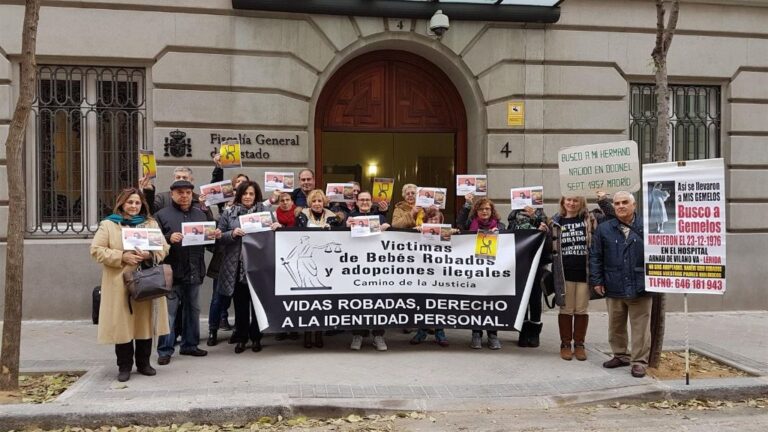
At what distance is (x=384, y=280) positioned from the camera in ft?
24.9

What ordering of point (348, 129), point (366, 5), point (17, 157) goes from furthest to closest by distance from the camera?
point (348, 129) < point (366, 5) < point (17, 157)

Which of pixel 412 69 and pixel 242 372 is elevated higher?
pixel 412 69

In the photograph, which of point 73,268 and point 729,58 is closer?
point 73,268

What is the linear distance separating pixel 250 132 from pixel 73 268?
330cm

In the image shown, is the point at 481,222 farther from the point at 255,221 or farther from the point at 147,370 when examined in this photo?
the point at 147,370

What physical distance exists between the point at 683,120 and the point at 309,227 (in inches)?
294

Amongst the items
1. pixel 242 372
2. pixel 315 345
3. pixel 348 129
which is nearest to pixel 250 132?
pixel 348 129

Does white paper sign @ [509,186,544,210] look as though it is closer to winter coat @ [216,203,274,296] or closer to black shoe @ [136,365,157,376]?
winter coat @ [216,203,274,296]

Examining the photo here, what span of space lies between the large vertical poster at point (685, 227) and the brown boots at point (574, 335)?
1.03 meters

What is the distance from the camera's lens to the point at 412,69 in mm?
10930

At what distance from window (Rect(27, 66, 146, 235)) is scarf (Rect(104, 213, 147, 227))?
145 inches

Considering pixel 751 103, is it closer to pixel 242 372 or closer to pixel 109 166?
pixel 242 372

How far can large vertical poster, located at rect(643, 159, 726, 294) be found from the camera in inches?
250

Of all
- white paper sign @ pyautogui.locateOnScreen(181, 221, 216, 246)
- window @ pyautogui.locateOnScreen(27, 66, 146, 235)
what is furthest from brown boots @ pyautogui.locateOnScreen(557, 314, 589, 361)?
window @ pyautogui.locateOnScreen(27, 66, 146, 235)
